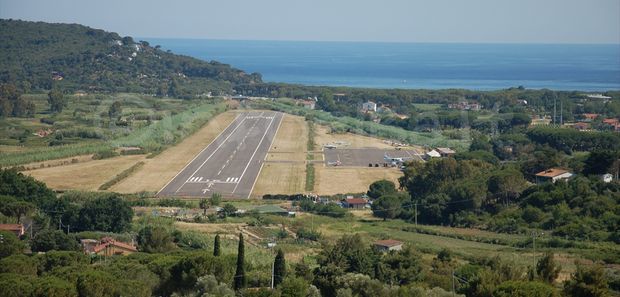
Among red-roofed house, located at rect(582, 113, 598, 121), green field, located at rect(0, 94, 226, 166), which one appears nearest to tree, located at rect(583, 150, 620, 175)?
green field, located at rect(0, 94, 226, 166)

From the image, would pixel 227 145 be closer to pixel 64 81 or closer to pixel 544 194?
pixel 544 194

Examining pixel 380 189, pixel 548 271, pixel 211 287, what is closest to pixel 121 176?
pixel 380 189

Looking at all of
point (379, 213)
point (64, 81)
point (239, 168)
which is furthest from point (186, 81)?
point (379, 213)

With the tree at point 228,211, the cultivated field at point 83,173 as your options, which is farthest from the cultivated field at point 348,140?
the tree at point 228,211

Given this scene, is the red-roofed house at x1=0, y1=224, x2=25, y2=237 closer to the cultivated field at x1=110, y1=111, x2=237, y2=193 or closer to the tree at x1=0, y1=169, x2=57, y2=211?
the tree at x1=0, y1=169, x2=57, y2=211

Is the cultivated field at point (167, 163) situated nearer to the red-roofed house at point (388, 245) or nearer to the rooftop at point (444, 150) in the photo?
the rooftop at point (444, 150)

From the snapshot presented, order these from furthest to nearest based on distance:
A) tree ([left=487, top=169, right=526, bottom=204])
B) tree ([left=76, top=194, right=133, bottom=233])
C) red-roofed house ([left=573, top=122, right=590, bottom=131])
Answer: red-roofed house ([left=573, top=122, right=590, bottom=131]), tree ([left=487, top=169, right=526, bottom=204]), tree ([left=76, top=194, right=133, bottom=233])
